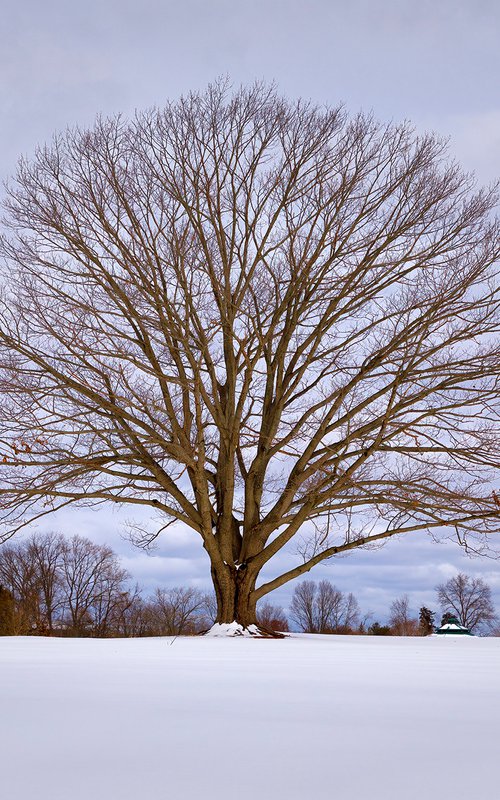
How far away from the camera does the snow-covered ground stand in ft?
3.76

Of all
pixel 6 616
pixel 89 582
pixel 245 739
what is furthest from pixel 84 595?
pixel 245 739

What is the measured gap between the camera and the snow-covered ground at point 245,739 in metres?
1.15

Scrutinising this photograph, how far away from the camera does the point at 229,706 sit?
6.90 ft

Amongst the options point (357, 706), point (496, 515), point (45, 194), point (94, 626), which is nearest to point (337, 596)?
point (94, 626)

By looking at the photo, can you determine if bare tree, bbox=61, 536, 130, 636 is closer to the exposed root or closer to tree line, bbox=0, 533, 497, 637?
tree line, bbox=0, 533, 497, 637

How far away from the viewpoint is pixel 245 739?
152cm

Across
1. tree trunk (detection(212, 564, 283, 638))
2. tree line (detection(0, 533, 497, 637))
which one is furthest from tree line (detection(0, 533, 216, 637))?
tree trunk (detection(212, 564, 283, 638))

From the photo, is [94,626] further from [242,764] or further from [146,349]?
[242,764]

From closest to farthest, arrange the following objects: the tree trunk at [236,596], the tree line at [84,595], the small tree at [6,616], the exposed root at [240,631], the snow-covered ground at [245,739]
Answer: the snow-covered ground at [245,739], the exposed root at [240,631], the tree trunk at [236,596], the small tree at [6,616], the tree line at [84,595]

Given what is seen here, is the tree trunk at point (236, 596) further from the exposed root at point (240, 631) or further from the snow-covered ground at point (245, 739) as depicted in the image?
the snow-covered ground at point (245, 739)

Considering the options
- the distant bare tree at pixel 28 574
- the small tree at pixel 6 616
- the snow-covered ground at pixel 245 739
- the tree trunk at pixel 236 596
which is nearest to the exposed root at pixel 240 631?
the tree trunk at pixel 236 596

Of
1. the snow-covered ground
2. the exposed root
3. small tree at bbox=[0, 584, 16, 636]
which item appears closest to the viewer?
the snow-covered ground

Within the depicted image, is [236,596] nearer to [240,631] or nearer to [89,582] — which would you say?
[240,631]

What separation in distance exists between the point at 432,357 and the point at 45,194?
250 inches
